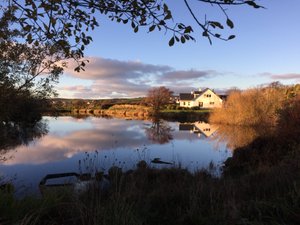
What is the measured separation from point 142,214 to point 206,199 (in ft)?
4.94

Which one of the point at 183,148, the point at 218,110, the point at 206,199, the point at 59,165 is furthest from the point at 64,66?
the point at 218,110

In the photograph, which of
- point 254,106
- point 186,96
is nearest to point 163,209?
point 254,106

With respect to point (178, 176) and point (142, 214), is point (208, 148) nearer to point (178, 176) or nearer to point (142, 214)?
point (178, 176)

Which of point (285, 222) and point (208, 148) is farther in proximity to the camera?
point (208, 148)

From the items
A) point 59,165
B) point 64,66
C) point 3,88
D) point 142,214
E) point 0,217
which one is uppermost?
point 64,66

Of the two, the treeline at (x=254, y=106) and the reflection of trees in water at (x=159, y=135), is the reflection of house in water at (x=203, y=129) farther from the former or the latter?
the treeline at (x=254, y=106)

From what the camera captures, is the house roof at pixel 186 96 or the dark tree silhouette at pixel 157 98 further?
the house roof at pixel 186 96

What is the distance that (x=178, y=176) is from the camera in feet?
45.0

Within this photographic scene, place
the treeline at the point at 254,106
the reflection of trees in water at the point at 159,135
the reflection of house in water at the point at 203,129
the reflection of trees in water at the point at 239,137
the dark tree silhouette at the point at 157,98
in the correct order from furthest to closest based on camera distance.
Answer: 1. the dark tree silhouette at the point at 157,98
2. the treeline at the point at 254,106
3. the reflection of house in water at the point at 203,129
4. the reflection of trees in water at the point at 159,135
5. the reflection of trees in water at the point at 239,137

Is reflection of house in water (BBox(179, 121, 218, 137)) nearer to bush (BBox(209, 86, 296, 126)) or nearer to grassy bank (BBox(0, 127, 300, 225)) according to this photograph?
bush (BBox(209, 86, 296, 126))

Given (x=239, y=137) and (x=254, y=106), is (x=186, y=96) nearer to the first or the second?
(x=254, y=106)

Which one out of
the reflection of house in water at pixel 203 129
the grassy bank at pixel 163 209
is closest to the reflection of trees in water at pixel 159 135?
the reflection of house in water at pixel 203 129

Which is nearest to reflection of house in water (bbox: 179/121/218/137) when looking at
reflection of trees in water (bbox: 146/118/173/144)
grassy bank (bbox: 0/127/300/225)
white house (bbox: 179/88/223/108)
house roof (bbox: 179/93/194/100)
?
reflection of trees in water (bbox: 146/118/173/144)

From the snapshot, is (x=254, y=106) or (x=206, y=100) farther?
(x=206, y=100)
